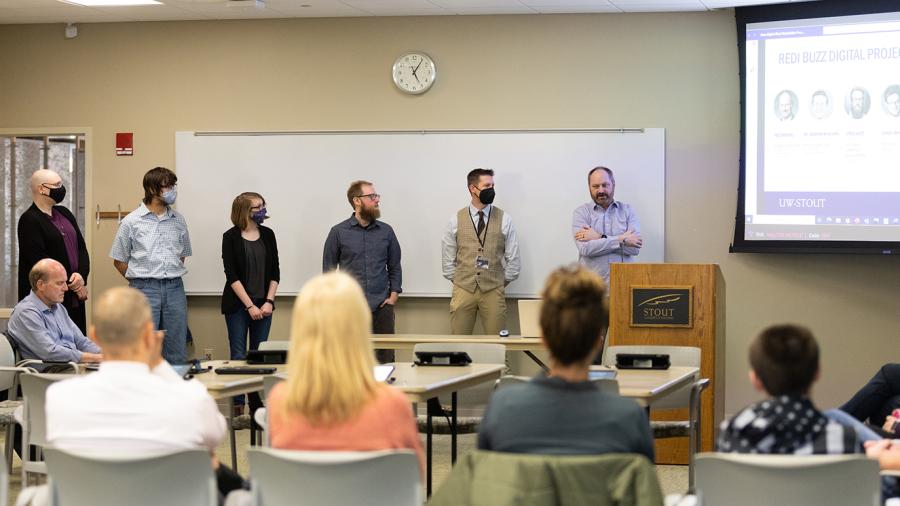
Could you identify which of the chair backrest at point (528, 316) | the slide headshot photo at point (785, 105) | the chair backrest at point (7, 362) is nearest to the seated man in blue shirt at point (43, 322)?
the chair backrest at point (7, 362)

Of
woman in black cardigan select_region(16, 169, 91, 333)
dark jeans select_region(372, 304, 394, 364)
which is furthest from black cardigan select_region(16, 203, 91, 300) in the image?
dark jeans select_region(372, 304, 394, 364)

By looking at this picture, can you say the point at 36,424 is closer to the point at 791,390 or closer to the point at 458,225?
the point at 791,390

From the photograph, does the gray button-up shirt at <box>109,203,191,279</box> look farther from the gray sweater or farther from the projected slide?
the gray sweater

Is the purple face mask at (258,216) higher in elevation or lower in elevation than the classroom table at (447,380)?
higher

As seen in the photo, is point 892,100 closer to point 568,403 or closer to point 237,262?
point 237,262

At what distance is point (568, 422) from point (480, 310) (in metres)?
5.29

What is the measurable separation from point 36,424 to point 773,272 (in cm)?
532

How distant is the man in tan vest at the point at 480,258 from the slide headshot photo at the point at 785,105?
6.69ft

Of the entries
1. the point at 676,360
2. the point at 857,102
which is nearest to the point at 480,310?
the point at 676,360

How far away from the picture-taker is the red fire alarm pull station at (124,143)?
29.4ft

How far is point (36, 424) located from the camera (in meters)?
4.55

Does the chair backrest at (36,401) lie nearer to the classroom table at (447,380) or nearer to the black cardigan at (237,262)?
the classroom table at (447,380)

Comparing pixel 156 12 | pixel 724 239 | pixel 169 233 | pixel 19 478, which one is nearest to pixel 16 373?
pixel 19 478

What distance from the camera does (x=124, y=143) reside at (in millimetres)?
8969
